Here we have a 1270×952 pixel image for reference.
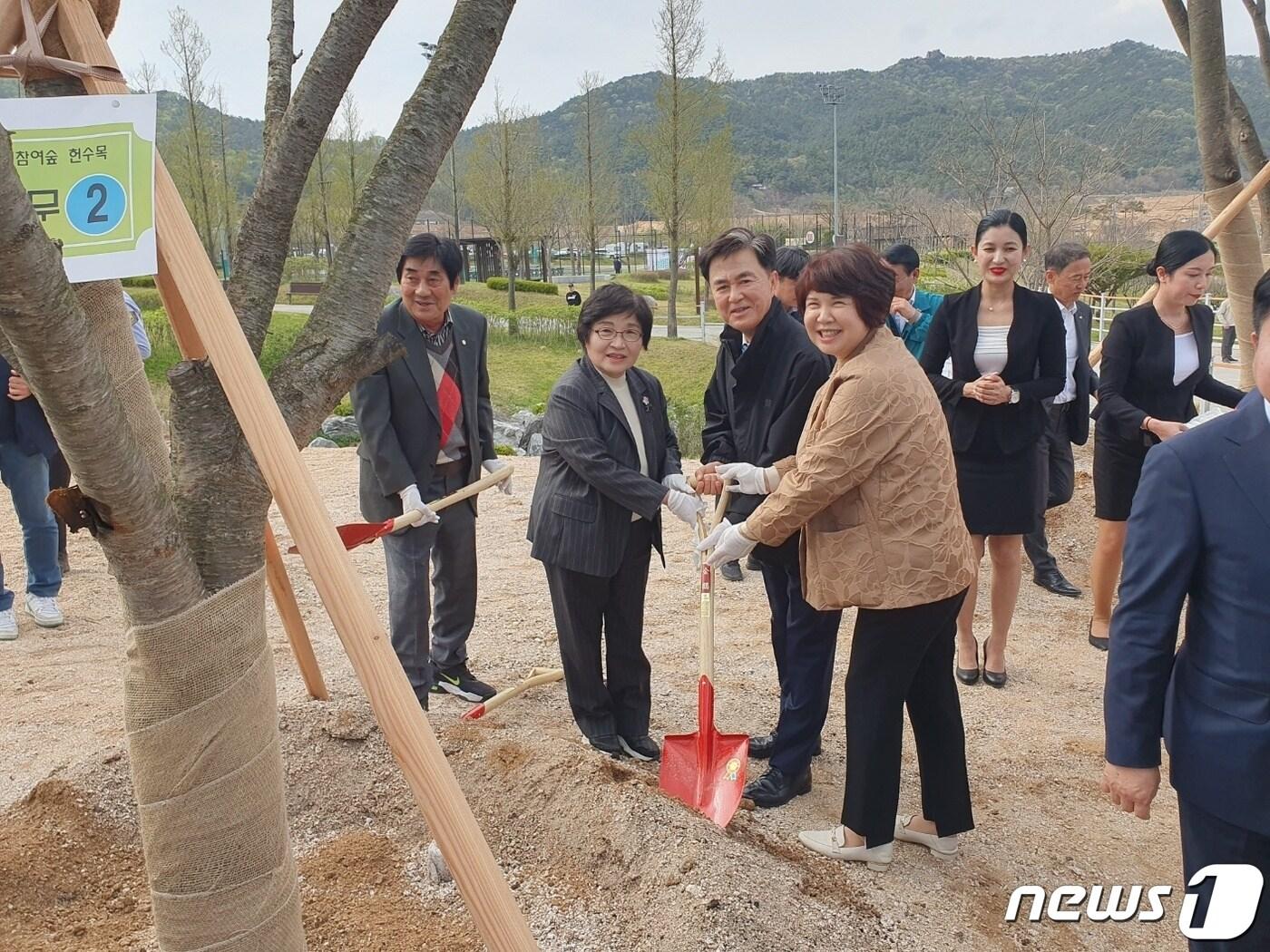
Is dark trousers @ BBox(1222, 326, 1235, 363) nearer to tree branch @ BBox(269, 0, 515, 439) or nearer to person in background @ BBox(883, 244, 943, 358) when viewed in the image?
person in background @ BBox(883, 244, 943, 358)

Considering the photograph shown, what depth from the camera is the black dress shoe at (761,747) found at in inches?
146

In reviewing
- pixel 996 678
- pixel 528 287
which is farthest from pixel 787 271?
pixel 528 287

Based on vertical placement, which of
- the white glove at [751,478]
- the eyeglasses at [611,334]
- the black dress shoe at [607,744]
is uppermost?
the eyeglasses at [611,334]

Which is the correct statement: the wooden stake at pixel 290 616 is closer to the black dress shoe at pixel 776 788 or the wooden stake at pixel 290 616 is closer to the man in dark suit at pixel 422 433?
the man in dark suit at pixel 422 433

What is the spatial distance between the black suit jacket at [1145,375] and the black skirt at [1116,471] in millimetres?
41

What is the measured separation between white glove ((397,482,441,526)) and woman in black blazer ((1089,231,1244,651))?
307 centimetres

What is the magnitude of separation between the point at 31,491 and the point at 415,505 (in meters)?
2.56

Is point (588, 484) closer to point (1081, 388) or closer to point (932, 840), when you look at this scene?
point (932, 840)

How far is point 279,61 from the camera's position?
240 cm

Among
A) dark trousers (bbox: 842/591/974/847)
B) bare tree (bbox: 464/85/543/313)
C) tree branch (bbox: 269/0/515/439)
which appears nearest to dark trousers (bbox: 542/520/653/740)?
dark trousers (bbox: 842/591/974/847)

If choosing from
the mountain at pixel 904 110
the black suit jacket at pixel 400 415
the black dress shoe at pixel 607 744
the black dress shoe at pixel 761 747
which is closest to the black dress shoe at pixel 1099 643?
the black dress shoe at pixel 761 747

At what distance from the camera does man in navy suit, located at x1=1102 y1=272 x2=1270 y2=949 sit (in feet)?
5.59

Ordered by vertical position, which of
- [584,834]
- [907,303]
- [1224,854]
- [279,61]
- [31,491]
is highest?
[279,61]

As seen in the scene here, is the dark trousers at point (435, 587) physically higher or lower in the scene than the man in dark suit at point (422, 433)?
lower
